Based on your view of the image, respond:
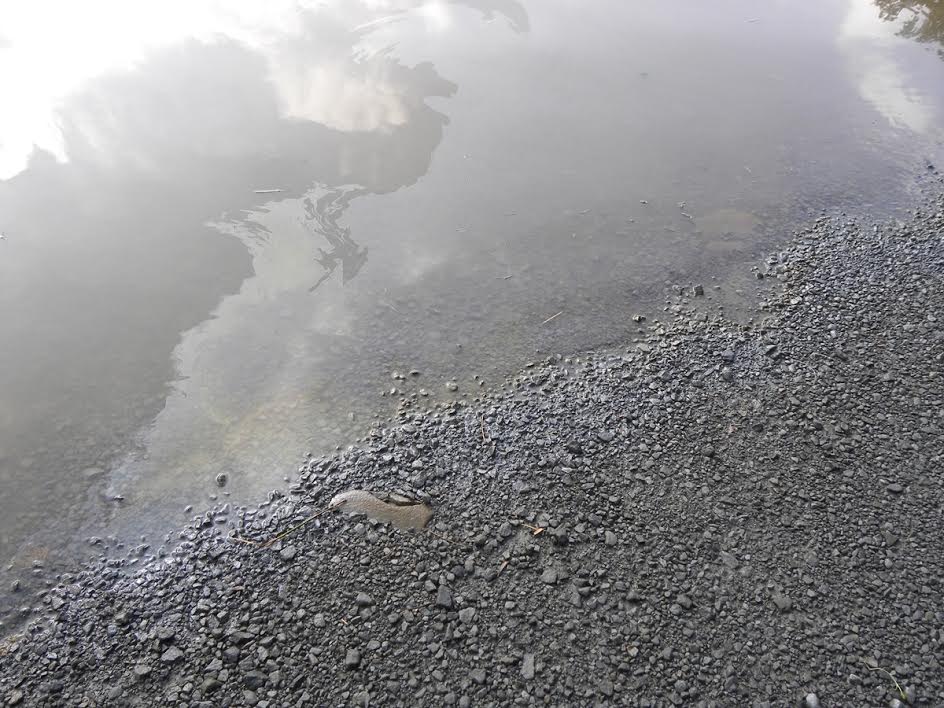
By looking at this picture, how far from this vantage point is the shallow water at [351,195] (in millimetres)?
3984

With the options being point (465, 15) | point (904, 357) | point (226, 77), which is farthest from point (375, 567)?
point (465, 15)

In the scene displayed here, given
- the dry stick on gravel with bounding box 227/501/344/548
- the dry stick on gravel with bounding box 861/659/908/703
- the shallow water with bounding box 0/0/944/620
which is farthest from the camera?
the shallow water with bounding box 0/0/944/620

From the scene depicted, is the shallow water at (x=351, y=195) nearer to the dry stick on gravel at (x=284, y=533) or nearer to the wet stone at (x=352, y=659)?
the dry stick on gravel at (x=284, y=533)

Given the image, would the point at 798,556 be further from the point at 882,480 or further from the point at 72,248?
the point at 72,248

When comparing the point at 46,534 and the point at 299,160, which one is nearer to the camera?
the point at 46,534

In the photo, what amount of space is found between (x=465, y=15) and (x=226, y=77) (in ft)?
10.4

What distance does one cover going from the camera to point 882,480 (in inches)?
137

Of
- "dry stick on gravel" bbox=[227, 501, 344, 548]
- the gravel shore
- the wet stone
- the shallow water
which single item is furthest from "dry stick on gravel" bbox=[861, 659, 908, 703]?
"dry stick on gravel" bbox=[227, 501, 344, 548]

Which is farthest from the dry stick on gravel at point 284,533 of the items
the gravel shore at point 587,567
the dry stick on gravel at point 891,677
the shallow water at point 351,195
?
the dry stick on gravel at point 891,677

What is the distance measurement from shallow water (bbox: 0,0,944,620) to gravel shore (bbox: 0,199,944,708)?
0.44 meters

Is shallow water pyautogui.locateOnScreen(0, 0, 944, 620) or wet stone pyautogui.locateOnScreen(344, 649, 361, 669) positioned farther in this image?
shallow water pyautogui.locateOnScreen(0, 0, 944, 620)

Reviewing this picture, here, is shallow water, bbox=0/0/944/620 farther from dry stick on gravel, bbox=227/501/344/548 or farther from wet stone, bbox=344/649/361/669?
wet stone, bbox=344/649/361/669

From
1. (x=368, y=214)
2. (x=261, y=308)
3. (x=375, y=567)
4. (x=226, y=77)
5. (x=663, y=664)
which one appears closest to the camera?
(x=663, y=664)

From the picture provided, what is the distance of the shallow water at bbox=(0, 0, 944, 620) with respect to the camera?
3.98 metres
